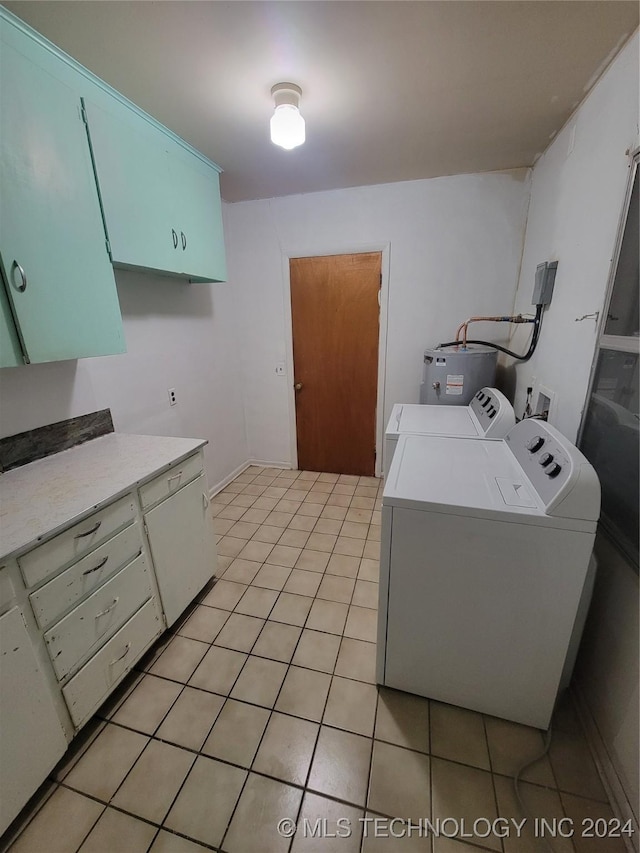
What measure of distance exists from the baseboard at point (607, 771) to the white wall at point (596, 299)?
18mm

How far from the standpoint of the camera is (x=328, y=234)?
2697mm

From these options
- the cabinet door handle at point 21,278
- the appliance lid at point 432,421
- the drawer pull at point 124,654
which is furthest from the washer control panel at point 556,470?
the cabinet door handle at point 21,278

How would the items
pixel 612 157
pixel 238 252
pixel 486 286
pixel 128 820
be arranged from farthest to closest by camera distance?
pixel 238 252 < pixel 486 286 < pixel 612 157 < pixel 128 820

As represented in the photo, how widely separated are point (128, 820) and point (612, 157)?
2.78 meters

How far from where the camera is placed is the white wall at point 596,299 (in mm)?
1051

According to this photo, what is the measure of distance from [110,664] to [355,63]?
250 centimetres

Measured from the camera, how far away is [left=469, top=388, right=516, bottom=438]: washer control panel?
5.34 ft

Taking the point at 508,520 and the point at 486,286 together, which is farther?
the point at 486,286

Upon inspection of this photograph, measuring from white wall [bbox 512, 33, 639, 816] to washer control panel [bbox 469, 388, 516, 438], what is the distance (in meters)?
0.21

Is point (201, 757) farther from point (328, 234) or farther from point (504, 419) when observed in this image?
point (328, 234)

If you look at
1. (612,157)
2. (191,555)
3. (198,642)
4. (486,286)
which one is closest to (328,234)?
(486,286)

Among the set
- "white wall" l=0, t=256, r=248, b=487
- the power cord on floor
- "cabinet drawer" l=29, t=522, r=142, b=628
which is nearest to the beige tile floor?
the power cord on floor

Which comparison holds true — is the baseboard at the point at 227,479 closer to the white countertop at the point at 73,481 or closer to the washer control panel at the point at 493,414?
the white countertop at the point at 73,481

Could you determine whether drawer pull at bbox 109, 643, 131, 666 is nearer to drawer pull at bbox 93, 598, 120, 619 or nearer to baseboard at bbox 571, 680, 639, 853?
drawer pull at bbox 93, 598, 120, 619
